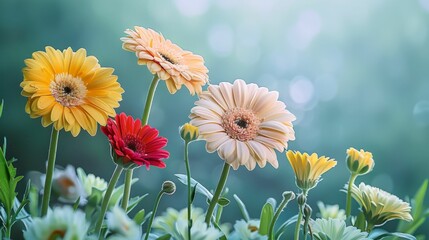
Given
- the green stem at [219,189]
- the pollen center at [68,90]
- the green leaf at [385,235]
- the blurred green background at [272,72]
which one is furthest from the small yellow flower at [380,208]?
the blurred green background at [272,72]

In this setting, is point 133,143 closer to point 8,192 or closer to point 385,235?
point 8,192

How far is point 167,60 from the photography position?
1.58 feet

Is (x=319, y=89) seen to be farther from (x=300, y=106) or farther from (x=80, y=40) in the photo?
(x=80, y=40)

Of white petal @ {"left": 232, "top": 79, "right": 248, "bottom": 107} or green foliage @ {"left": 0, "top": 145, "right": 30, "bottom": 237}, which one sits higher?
white petal @ {"left": 232, "top": 79, "right": 248, "bottom": 107}

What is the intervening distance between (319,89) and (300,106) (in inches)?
4.6

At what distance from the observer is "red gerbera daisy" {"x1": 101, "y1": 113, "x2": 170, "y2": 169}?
0.41 metres

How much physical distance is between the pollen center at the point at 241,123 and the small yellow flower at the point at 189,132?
0.11ft

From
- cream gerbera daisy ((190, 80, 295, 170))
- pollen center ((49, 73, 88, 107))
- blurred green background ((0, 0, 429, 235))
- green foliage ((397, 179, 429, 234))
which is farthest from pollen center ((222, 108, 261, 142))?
blurred green background ((0, 0, 429, 235))

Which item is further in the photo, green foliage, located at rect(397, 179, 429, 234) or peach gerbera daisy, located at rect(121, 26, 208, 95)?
green foliage, located at rect(397, 179, 429, 234)

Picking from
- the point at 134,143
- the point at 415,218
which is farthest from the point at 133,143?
the point at 415,218

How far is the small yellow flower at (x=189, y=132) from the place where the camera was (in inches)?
17.1

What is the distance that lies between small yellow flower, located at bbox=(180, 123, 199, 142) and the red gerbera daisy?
0.05 feet

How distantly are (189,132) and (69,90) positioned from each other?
0.30 feet

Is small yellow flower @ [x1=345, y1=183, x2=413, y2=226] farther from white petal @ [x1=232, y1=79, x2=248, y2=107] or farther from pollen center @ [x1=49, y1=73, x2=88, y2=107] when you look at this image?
pollen center @ [x1=49, y1=73, x2=88, y2=107]
